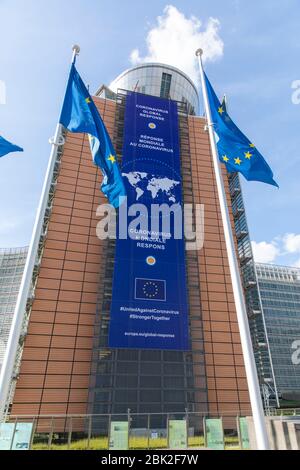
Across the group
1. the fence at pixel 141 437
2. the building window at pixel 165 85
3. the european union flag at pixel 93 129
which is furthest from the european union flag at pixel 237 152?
the building window at pixel 165 85

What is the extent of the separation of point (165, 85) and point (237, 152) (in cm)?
4608

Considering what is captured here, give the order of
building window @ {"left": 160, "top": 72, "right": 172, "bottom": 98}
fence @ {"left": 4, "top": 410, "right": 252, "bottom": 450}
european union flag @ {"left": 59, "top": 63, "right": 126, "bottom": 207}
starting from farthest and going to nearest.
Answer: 1. building window @ {"left": 160, "top": 72, "right": 172, "bottom": 98}
2. fence @ {"left": 4, "top": 410, "right": 252, "bottom": 450}
3. european union flag @ {"left": 59, "top": 63, "right": 126, "bottom": 207}

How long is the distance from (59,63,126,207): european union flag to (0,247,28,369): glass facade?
228 ft

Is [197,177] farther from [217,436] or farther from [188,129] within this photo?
[217,436]

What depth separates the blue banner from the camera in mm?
26922

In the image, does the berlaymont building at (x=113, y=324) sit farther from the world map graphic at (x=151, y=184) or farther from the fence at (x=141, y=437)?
the fence at (x=141, y=437)

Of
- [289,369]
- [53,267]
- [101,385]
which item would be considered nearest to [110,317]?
[101,385]

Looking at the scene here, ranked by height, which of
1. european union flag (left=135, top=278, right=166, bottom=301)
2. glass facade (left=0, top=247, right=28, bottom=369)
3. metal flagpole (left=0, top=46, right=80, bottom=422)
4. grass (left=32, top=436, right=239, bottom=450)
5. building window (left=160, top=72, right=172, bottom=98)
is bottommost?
grass (left=32, top=436, right=239, bottom=450)

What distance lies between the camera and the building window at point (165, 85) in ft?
173

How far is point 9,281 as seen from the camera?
7950 cm

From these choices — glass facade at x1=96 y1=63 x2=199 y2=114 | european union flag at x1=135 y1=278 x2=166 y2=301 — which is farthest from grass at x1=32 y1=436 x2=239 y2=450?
glass facade at x1=96 y1=63 x2=199 y2=114

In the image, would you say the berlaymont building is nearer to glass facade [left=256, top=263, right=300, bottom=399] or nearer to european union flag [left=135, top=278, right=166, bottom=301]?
european union flag [left=135, top=278, right=166, bottom=301]

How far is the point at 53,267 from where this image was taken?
1185 inches
